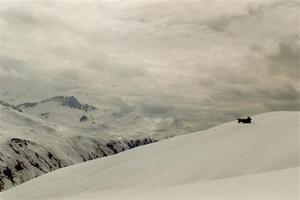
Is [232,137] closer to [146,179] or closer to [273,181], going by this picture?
[146,179]

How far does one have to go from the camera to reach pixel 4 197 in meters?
19.2

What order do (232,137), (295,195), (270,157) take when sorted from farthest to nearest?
(232,137) < (270,157) < (295,195)

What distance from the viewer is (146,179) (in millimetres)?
17344

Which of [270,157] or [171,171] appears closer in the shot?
[270,157]

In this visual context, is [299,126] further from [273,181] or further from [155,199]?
[155,199]

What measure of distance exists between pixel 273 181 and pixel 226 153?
19.4 ft

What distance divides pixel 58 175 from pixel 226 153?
9.28 meters

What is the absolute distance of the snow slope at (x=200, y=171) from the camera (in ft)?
38.1

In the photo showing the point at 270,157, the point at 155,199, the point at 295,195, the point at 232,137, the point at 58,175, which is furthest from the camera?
the point at 58,175

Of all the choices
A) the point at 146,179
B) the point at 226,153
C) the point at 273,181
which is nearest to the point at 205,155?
the point at 226,153

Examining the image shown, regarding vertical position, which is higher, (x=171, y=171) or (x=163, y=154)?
(x=163, y=154)

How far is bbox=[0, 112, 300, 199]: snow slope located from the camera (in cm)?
1162

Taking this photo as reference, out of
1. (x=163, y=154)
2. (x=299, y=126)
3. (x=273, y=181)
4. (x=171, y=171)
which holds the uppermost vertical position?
(x=299, y=126)

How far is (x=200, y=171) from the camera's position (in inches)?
634
